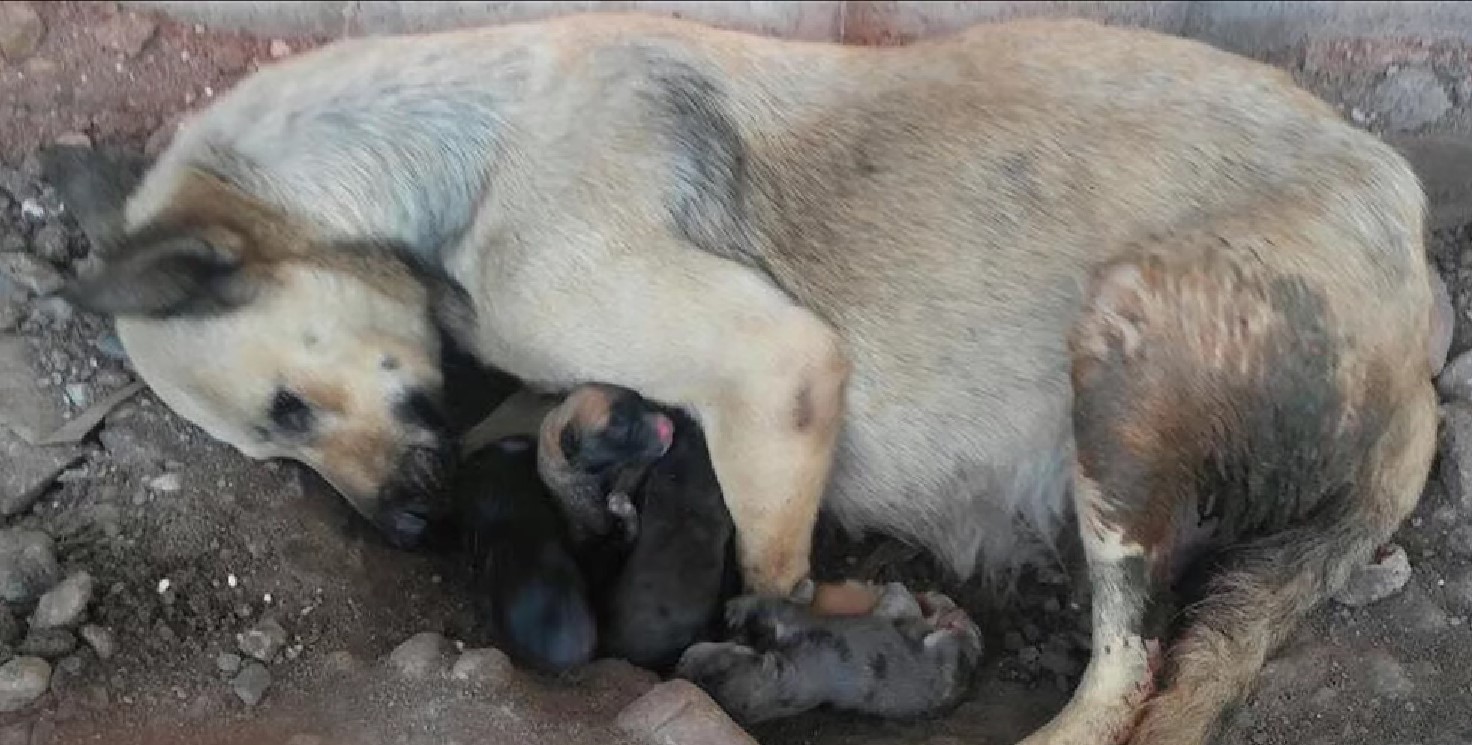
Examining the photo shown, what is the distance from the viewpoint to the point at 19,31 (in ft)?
14.8

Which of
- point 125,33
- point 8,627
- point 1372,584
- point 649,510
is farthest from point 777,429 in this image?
point 125,33

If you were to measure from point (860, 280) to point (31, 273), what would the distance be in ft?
6.38

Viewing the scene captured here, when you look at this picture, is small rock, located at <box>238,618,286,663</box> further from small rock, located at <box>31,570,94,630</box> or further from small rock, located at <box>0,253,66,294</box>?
small rock, located at <box>0,253,66,294</box>

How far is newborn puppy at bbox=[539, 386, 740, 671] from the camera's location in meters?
3.52

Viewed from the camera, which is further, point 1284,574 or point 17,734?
point 1284,574

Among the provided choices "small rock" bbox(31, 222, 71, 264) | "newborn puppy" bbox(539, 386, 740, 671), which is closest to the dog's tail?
"newborn puppy" bbox(539, 386, 740, 671)

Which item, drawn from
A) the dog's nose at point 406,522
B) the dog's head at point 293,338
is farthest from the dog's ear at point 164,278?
the dog's nose at point 406,522

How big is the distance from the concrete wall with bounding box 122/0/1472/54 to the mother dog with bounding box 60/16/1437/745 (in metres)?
0.93

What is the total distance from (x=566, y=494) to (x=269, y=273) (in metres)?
0.79

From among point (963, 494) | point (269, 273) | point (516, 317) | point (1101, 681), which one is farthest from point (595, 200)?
point (1101, 681)

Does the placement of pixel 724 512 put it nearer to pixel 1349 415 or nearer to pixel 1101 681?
pixel 1101 681

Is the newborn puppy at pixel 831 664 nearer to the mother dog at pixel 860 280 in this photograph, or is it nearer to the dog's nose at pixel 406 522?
the mother dog at pixel 860 280

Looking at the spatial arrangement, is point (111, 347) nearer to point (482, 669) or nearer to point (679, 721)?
point (482, 669)

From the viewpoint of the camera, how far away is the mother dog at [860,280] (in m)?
3.32
